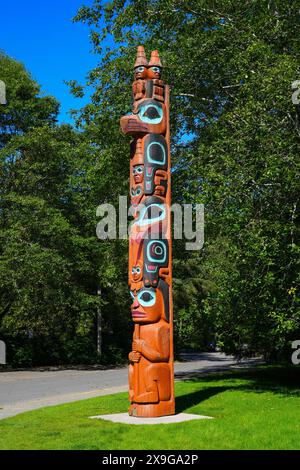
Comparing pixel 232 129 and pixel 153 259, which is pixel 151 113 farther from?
pixel 232 129

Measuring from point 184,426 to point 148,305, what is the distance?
93.3 inches

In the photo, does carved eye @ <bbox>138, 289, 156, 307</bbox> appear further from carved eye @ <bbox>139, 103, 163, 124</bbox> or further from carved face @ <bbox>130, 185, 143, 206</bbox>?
carved eye @ <bbox>139, 103, 163, 124</bbox>

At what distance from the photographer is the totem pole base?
34.2 feet

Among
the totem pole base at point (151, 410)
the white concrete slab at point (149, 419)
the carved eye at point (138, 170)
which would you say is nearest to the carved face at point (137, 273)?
the carved eye at point (138, 170)

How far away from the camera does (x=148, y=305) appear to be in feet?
35.4

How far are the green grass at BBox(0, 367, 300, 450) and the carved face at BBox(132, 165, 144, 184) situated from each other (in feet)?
15.6

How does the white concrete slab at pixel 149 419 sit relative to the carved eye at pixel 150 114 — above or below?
below

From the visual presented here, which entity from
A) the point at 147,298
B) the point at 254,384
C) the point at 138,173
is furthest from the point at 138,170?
the point at 254,384

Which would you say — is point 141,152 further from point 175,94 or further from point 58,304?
point 58,304

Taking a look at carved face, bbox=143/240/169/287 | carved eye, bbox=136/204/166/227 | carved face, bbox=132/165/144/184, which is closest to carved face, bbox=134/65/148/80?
carved face, bbox=132/165/144/184

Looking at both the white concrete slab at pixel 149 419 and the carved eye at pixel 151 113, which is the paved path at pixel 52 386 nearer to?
the white concrete slab at pixel 149 419

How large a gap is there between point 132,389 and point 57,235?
48.5 ft

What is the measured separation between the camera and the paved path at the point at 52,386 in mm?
14695
